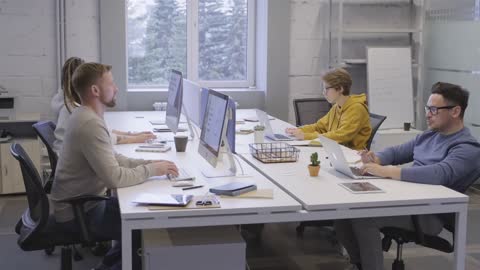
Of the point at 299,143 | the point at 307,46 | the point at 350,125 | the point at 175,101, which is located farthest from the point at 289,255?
the point at 307,46

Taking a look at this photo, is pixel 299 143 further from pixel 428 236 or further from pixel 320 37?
pixel 320 37

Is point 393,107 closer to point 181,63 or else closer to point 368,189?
point 181,63

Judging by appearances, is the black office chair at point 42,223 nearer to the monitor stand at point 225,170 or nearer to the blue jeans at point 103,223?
the blue jeans at point 103,223

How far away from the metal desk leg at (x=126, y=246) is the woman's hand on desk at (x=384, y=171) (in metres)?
1.16

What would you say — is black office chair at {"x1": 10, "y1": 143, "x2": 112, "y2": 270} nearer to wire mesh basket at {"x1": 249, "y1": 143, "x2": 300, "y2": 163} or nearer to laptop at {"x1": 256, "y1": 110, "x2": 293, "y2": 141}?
wire mesh basket at {"x1": 249, "y1": 143, "x2": 300, "y2": 163}

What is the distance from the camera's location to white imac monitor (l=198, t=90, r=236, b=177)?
2.79 metres

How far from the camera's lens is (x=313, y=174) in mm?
2957

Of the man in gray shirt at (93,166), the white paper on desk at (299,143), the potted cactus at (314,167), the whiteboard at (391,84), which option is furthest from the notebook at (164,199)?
the whiteboard at (391,84)

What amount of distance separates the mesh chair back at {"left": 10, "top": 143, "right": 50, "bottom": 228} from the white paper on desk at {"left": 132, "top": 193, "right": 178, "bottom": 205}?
452 mm

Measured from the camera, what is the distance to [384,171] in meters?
2.89

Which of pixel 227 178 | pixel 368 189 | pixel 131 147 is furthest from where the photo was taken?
pixel 131 147

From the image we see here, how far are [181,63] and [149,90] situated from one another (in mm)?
458

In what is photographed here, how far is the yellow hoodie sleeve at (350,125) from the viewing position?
4047mm

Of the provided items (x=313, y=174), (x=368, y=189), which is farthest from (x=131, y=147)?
(x=368, y=189)
